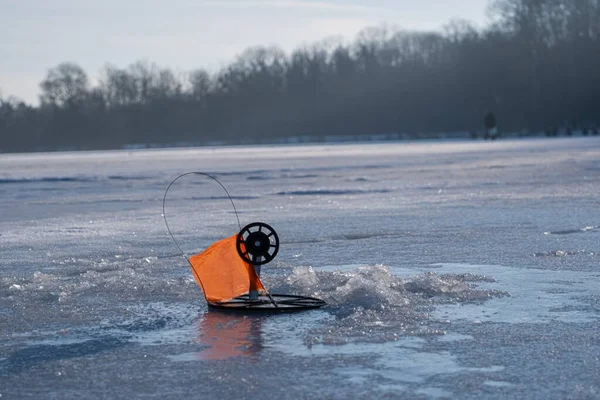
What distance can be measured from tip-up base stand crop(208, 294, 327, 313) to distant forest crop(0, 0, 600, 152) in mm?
78043

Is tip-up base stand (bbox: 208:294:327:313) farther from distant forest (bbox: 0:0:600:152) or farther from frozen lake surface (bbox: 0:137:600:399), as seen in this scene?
distant forest (bbox: 0:0:600:152)

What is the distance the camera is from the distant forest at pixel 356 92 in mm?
89188

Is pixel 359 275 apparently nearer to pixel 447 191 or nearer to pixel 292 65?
pixel 447 191

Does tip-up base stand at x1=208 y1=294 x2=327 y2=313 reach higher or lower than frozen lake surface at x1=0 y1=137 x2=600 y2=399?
higher

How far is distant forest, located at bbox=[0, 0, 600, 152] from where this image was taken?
3511 inches

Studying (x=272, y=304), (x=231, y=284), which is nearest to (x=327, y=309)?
(x=272, y=304)

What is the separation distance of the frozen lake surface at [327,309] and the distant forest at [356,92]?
73621 millimetres

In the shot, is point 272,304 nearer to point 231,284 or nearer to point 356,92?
point 231,284

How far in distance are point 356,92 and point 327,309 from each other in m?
104

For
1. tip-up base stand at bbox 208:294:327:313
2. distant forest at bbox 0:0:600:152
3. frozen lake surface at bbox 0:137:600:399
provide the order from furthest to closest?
distant forest at bbox 0:0:600:152
tip-up base stand at bbox 208:294:327:313
frozen lake surface at bbox 0:137:600:399

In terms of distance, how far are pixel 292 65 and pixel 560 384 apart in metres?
116

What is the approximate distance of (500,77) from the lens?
303 feet

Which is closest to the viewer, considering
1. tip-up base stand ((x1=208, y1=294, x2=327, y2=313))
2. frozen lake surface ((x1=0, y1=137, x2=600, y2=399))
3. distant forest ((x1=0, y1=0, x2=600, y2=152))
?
frozen lake surface ((x1=0, y1=137, x2=600, y2=399))

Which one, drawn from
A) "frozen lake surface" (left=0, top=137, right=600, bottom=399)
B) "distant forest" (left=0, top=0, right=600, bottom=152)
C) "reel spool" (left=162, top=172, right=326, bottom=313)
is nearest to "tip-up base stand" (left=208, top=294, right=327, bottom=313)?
"reel spool" (left=162, top=172, right=326, bottom=313)
